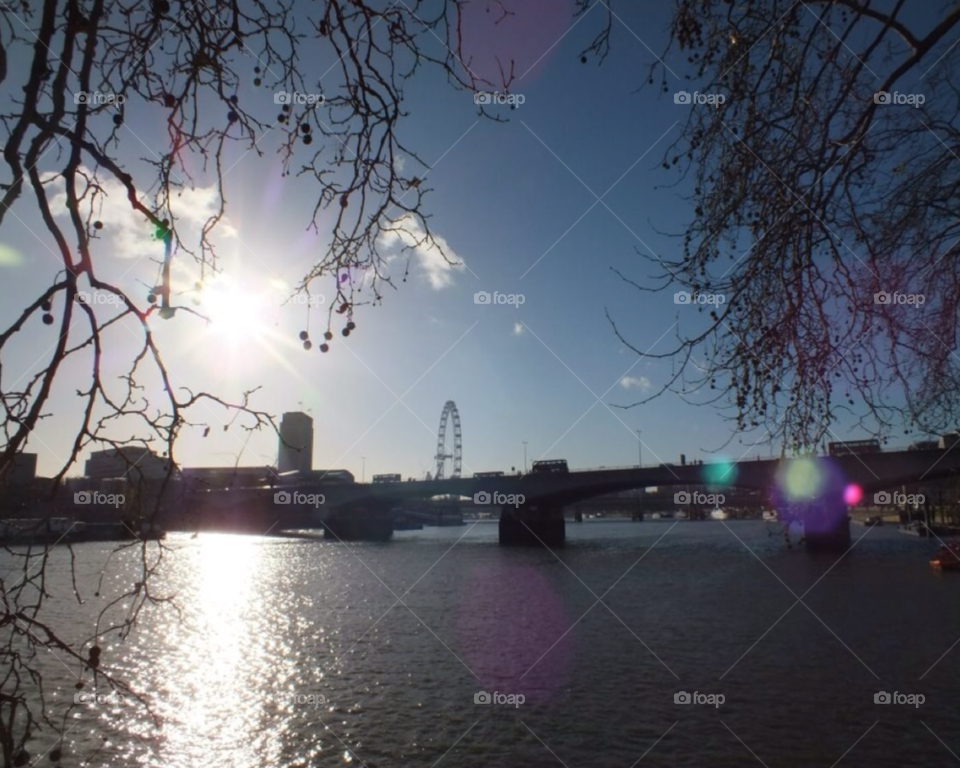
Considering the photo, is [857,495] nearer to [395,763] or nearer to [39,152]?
[395,763]

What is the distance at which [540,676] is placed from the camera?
19750 mm

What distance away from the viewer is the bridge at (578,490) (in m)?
54.5

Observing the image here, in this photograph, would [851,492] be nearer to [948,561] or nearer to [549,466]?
[948,561]

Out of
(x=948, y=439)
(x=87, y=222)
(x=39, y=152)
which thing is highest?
(x=39, y=152)

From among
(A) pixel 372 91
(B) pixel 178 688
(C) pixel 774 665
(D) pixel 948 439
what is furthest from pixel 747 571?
(A) pixel 372 91

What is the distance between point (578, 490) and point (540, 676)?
56.4 metres

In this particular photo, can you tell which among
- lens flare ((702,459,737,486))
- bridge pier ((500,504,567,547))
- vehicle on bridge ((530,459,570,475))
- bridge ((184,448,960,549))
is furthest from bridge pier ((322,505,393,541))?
lens flare ((702,459,737,486))

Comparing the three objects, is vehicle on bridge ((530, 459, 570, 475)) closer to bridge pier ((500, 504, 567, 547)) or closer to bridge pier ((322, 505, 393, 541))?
bridge pier ((500, 504, 567, 547))

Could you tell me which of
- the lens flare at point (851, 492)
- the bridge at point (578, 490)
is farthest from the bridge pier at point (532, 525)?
the lens flare at point (851, 492)

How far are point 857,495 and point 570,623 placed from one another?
142 ft

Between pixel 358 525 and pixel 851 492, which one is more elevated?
pixel 851 492

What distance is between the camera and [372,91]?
2896mm

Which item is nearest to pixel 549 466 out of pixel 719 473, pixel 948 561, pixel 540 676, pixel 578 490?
pixel 578 490

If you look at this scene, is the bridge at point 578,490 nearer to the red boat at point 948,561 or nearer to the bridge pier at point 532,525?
the bridge pier at point 532,525
